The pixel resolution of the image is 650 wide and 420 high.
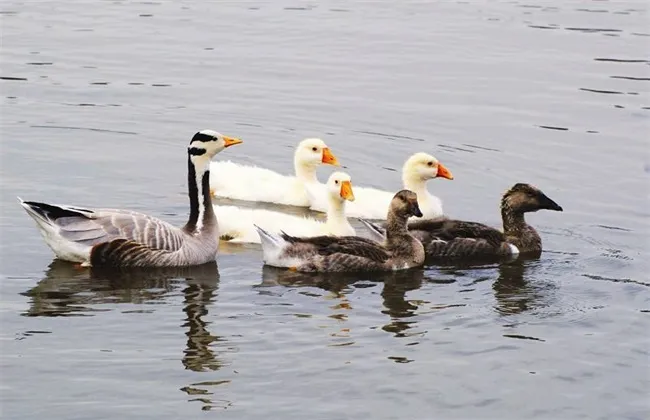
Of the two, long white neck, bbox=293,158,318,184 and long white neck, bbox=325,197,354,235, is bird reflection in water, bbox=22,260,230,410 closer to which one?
long white neck, bbox=325,197,354,235

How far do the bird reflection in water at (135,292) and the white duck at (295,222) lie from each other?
0.89 metres

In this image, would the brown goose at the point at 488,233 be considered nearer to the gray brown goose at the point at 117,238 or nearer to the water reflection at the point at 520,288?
the water reflection at the point at 520,288

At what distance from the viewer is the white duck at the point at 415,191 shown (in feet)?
51.7

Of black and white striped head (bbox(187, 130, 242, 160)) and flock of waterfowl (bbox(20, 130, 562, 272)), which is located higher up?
black and white striped head (bbox(187, 130, 242, 160))

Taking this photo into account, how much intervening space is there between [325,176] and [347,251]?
4492 mm

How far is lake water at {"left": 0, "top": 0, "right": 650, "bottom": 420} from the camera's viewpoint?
10.8m

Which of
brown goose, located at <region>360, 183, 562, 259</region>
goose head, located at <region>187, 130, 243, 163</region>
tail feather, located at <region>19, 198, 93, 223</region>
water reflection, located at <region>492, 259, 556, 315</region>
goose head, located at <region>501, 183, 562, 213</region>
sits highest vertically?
goose head, located at <region>187, 130, 243, 163</region>

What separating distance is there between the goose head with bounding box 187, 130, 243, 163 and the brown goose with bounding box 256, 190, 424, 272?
38.4 inches

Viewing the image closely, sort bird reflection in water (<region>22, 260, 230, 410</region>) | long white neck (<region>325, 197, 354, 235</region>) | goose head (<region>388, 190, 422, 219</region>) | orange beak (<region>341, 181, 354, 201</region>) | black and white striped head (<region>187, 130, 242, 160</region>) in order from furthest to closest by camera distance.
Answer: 1. long white neck (<region>325, 197, 354, 235</region>)
2. orange beak (<region>341, 181, 354, 201</region>)
3. black and white striped head (<region>187, 130, 242, 160</region>)
4. goose head (<region>388, 190, 422, 219</region>)
5. bird reflection in water (<region>22, 260, 230, 410</region>)

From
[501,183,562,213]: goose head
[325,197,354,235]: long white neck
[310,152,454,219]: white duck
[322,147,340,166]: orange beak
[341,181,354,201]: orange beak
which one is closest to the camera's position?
[341,181,354,201]: orange beak

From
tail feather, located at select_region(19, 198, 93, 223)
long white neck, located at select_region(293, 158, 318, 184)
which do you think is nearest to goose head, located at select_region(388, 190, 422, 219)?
long white neck, located at select_region(293, 158, 318, 184)

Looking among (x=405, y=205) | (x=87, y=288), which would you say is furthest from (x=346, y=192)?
(x=87, y=288)

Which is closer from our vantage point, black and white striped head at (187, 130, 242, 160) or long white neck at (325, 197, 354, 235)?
black and white striped head at (187, 130, 242, 160)

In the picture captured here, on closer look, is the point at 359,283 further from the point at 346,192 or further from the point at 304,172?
the point at 304,172
